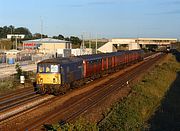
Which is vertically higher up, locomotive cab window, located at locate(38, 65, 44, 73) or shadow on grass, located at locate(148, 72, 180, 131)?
locomotive cab window, located at locate(38, 65, 44, 73)

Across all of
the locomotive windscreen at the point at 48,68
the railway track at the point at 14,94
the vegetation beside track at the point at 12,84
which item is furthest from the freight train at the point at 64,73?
the vegetation beside track at the point at 12,84

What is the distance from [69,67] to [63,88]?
2.14 m

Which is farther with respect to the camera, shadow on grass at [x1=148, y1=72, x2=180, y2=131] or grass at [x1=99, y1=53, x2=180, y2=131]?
shadow on grass at [x1=148, y1=72, x2=180, y2=131]

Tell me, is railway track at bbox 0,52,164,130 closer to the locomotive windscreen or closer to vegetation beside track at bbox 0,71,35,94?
the locomotive windscreen

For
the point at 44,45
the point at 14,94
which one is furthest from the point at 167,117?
the point at 44,45

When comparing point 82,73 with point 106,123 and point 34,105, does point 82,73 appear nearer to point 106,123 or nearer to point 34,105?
point 34,105

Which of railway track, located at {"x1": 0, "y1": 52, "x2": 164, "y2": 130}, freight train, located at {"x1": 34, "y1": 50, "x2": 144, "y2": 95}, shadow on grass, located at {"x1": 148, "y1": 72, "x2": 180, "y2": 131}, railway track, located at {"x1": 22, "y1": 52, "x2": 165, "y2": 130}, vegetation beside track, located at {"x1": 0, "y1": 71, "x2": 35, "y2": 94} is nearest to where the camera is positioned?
railway track, located at {"x1": 22, "y1": 52, "x2": 165, "y2": 130}

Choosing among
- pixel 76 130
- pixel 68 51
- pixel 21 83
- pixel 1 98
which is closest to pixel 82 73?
pixel 21 83

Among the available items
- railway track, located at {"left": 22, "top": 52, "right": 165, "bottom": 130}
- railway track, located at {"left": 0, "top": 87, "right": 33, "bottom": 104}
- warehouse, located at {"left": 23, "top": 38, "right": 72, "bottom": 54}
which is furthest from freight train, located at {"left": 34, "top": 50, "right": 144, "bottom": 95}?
warehouse, located at {"left": 23, "top": 38, "right": 72, "bottom": 54}

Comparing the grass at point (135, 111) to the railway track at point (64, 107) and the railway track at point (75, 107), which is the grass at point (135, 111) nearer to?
the railway track at point (75, 107)

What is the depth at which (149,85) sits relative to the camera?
33.5 m

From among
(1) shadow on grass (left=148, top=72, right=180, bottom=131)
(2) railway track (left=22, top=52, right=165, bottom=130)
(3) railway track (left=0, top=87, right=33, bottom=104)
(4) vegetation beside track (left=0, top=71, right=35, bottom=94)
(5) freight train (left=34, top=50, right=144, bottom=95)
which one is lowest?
(1) shadow on grass (left=148, top=72, right=180, bottom=131)

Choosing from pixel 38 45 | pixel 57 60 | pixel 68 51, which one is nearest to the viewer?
pixel 57 60

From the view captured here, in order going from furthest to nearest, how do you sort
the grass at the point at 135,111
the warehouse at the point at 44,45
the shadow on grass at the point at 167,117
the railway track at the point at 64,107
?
the warehouse at the point at 44,45 → the shadow on grass at the point at 167,117 → the railway track at the point at 64,107 → the grass at the point at 135,111
